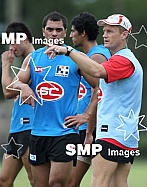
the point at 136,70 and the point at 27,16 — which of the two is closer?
the point at 136,70

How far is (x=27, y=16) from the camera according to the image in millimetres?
27359

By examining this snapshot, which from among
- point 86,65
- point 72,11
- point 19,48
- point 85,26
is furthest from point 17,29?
point 72,11

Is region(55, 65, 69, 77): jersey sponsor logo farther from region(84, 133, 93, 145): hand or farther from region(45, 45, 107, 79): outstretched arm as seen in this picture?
region(84, 133, 93, 145): hand

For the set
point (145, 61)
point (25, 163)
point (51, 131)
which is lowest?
point (145, 61)

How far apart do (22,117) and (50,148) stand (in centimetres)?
119

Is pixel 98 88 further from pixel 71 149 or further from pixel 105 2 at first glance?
pixel 105 2

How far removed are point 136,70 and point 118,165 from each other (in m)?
0.97

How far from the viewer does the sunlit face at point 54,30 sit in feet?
31.0

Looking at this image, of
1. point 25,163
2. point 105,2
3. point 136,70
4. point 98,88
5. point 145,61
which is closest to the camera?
point 136,70

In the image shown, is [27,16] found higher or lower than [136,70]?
lower

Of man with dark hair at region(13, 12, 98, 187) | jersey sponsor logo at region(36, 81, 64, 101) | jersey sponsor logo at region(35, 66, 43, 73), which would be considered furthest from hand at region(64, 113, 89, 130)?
jersey sponsor logo at region(35, 66, 43, 73)

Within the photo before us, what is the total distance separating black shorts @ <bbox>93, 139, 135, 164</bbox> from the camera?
863cm

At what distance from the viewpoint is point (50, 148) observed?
29.9ft

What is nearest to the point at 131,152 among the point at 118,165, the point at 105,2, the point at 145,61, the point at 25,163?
the point at 118,165
